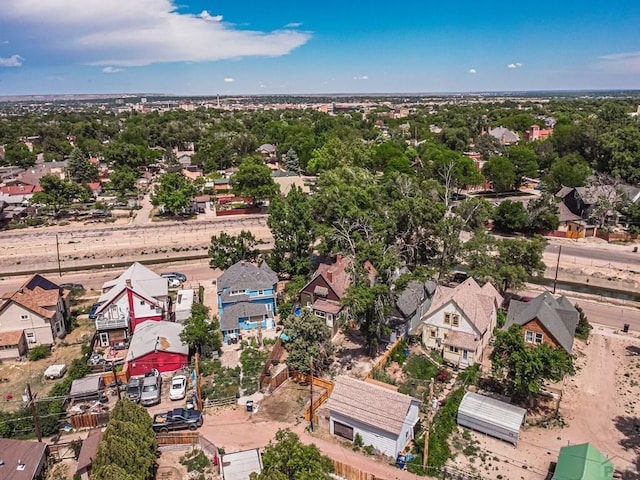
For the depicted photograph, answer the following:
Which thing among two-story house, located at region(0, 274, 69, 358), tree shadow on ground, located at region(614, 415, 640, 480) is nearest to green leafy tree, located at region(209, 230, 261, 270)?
two-story house, located at region(0, 274, 69, 358)

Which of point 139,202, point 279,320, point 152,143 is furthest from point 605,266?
point 152,143

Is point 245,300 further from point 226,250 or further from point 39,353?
point 39,353

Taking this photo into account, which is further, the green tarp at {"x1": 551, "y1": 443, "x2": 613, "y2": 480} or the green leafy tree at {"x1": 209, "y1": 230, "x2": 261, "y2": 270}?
the green leafy tree at {"x1": 209, "y1": 230, "x2": 261, "y2": 270}

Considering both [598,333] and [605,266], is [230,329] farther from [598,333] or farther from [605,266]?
[605,266]

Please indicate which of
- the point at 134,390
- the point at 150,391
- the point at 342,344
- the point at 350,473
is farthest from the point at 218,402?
the point at 342,344

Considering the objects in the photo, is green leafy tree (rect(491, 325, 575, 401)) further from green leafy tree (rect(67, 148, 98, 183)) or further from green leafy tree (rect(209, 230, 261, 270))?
green leafy tree (rect(67, 148, 98, 183))

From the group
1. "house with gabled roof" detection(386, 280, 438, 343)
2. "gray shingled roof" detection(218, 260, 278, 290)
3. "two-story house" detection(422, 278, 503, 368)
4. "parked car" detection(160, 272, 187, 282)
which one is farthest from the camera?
"parked car" detection(160, 272, 187, 282)
